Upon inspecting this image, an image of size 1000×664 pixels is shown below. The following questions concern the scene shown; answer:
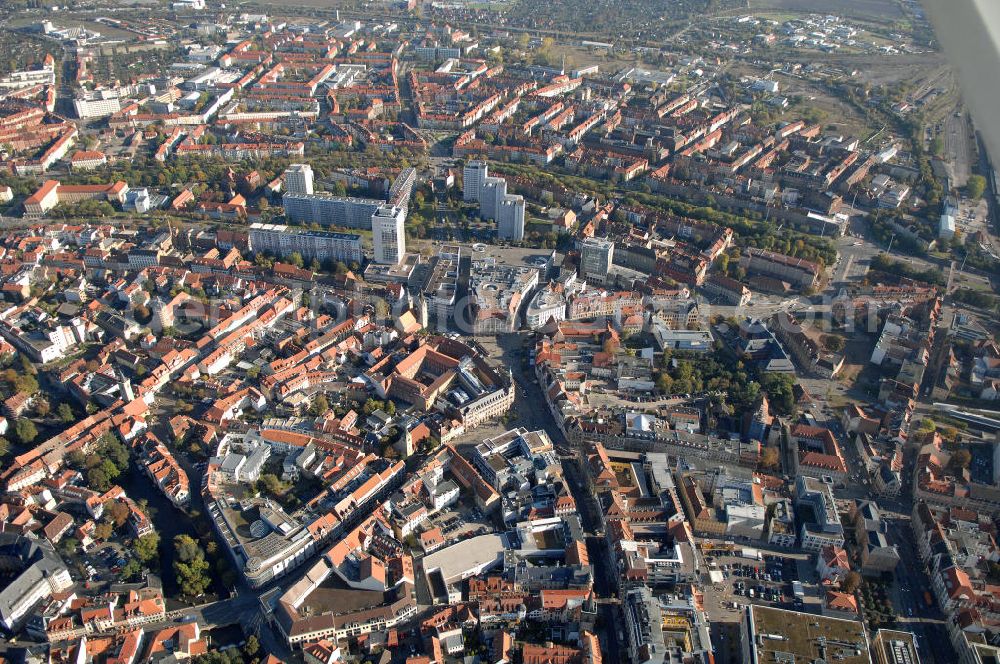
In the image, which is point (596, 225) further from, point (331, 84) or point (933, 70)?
point (933, 70)

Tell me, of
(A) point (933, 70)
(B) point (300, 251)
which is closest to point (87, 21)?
(B) point (300, 251)

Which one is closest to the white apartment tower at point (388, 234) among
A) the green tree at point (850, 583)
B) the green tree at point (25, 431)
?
the green tree at point (25, 431)

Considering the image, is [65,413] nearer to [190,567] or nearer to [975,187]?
[190,567]

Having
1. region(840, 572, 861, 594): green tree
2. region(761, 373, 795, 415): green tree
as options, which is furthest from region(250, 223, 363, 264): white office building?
region(840, 572, 861, 594): green tree

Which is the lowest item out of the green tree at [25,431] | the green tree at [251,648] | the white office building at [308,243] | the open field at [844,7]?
the green tree at [251,648]

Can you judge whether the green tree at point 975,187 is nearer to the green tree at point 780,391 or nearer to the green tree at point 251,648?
the green tree at point 780,391

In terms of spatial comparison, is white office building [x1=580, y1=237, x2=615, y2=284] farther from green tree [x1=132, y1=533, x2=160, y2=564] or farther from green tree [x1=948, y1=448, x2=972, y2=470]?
green tree [x1=132, y1=533, x2=160, y2=564]
